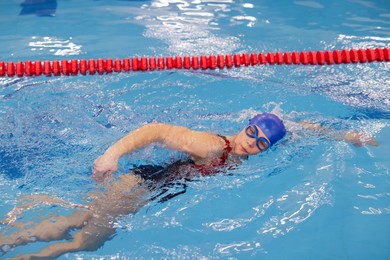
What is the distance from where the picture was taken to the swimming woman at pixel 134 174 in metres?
2.79

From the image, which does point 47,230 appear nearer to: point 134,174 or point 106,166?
point 106,166

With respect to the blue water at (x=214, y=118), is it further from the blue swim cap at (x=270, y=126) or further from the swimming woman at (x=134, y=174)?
the blue swim cap at (x=270, y=126)

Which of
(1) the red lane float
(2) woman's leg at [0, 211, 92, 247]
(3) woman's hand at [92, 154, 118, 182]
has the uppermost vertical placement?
(1) the red lane float

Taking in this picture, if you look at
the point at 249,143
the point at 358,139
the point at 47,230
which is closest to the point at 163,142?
the point at 249,143

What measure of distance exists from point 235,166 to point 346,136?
108 cm

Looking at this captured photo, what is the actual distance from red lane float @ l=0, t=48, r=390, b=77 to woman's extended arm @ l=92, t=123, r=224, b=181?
1268 millimetres

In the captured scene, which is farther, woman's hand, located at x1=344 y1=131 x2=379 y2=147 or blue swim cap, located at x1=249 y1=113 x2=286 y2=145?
woman's hand, located at x1=344 y1=131 x2=379 y2=147

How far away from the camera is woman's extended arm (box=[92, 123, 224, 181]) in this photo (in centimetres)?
284

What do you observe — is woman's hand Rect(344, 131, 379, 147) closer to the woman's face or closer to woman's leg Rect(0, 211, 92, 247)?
the woman's face

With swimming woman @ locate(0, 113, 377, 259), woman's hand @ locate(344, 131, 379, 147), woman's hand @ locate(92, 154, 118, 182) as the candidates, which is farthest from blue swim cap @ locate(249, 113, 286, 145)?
woman's hand @ locate(92, 154, 118, 182)

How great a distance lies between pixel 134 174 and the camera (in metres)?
3.15

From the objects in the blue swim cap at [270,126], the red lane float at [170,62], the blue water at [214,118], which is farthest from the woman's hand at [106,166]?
the red lane float at [170,62]

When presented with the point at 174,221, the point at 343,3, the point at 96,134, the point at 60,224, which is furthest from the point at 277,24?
the point at 60,224

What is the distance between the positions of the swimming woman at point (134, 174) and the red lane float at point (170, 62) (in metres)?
1.20
